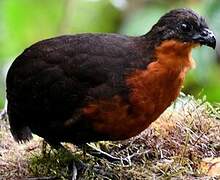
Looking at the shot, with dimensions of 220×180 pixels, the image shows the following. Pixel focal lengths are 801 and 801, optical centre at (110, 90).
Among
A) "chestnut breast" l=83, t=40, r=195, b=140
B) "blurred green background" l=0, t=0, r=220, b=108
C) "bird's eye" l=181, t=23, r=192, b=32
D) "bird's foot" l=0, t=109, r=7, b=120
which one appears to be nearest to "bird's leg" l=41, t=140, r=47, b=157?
"chestnut breast" l=83, t=40, r=195, b=140

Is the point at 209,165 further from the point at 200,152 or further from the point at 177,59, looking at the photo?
the point at 177,59

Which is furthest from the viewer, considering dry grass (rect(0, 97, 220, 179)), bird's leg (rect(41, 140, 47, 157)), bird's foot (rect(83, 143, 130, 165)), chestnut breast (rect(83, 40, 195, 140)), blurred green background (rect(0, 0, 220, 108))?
blurred green background (rect(0, 0, 220, 108))

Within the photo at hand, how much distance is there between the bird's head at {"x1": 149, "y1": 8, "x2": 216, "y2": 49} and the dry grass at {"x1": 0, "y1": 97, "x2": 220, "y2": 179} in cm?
67

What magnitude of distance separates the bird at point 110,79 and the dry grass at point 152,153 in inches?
7.5

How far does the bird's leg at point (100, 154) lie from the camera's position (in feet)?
15.8

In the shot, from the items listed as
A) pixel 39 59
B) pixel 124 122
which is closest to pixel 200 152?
pixel 124 122

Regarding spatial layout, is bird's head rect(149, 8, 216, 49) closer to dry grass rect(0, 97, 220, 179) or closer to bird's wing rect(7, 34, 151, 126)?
bird's wing rect(7, 34, 151, 126)

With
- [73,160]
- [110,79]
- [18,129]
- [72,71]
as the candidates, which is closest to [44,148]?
[18,129]

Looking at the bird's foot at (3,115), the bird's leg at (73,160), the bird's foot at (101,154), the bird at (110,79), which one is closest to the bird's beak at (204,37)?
the bird at (110,79)

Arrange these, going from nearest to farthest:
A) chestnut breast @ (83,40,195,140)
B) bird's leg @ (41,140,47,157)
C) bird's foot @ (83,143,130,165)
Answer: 1. chestnut breast @ (83,40,195,140)
2. bird's foot @ (83,143,130,165)
3. bird's leg @ (41,140,47,157)

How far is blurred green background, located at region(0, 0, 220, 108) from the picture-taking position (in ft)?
22.5

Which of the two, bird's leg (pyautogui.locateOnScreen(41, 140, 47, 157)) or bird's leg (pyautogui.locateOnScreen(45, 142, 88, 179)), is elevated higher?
bird's leg (pyautogui.locateOnScreen(45, 142, 88, 179))

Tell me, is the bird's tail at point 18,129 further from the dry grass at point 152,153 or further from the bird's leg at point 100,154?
the bird's leg at point 100,154

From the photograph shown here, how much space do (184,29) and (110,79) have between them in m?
0.51
